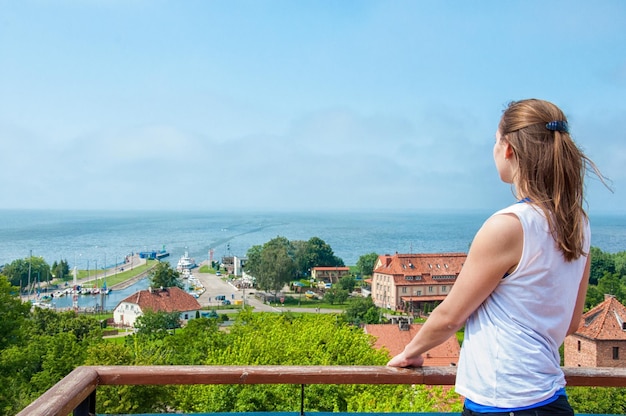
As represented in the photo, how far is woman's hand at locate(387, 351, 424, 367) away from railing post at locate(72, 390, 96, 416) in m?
0.82

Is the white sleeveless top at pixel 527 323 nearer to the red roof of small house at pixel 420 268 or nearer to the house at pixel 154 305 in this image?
the house at pixel 154 305

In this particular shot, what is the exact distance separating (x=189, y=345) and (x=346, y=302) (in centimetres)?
2212

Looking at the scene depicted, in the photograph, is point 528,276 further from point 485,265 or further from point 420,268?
point 420,268

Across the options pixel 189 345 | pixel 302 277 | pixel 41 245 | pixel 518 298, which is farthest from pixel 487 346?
pixel 41 245

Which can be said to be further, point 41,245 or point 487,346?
point 41,245

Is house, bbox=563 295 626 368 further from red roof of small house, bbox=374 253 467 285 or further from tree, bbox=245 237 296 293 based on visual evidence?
tree, bbox=245 237 296 293

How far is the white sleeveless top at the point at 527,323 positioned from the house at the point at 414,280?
33.9m

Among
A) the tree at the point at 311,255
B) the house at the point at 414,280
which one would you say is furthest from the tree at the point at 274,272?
the house at the point at 414,280

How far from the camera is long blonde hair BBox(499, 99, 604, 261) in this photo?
91 cm

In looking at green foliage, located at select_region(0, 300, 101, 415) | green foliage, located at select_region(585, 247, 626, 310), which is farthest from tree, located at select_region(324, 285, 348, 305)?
green foliage, located at select_region(0, 300, 101, 415)

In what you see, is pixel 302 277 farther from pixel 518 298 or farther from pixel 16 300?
pixel 518 298

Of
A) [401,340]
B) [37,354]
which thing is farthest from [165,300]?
[401,340]

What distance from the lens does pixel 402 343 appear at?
19562mm

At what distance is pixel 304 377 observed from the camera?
1.41 m
